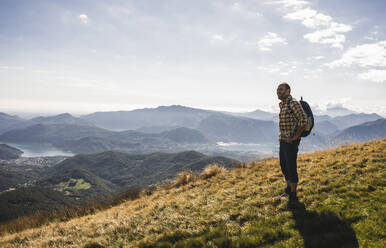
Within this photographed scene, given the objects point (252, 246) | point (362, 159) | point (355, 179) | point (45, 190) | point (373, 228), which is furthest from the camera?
point (45, 190)

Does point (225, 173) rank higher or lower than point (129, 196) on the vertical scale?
higher

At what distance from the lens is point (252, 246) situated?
414 cm

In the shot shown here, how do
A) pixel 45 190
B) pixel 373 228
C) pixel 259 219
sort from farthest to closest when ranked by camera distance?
pixel 45 190, pixel 259 219, pixel 373 228

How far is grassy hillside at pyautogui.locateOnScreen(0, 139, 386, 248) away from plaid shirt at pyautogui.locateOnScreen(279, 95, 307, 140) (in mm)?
1966

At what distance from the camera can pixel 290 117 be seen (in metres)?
5.82

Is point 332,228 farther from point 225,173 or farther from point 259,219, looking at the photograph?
point 225,173

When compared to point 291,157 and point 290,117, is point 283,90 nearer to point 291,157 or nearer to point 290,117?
point 290,117

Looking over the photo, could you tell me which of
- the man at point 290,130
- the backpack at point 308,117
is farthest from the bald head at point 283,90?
the backpack at point 308,117

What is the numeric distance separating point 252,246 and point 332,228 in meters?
1.65

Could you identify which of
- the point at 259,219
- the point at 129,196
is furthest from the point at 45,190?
the point at 259,219

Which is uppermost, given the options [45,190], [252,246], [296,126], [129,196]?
[296,126]

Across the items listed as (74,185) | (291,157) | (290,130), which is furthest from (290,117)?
(74,185)

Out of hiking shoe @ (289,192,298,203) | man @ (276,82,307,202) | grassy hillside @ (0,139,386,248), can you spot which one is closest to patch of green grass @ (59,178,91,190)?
grassy hillside @ (0,139,386,248)

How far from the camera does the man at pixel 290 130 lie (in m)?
5.62
